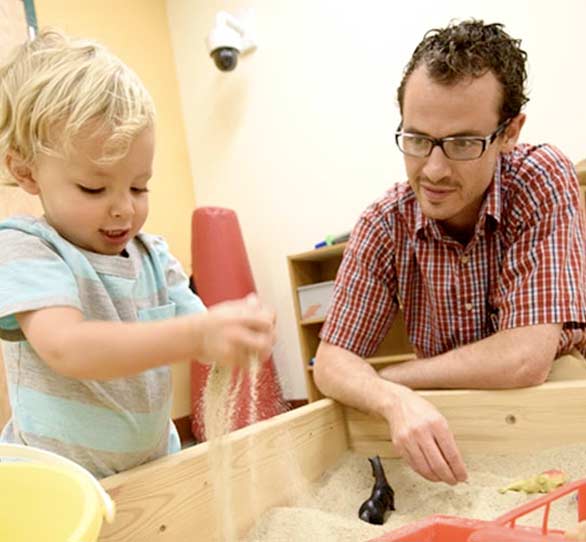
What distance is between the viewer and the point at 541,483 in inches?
27.3

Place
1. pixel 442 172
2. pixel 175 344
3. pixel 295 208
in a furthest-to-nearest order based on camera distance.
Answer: pixel 295 208 < pixel 442 172 < pixel 175 344

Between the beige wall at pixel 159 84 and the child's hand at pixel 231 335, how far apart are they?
2259 millimetres

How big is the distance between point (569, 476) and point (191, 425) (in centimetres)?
208

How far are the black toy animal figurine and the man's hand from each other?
0.05 metres

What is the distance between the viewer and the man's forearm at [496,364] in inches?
34.2

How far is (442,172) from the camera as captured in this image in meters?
1.02

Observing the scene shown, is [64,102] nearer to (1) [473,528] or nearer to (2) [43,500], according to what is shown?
(2) [43,500]

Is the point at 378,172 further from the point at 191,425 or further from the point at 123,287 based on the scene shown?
the point at 123,287

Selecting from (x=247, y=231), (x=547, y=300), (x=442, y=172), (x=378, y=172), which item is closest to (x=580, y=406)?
(x=547, y=300)

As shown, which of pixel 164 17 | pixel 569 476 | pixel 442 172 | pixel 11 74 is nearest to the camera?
pixel 11 74

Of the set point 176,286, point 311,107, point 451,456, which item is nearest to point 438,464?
point 451,456

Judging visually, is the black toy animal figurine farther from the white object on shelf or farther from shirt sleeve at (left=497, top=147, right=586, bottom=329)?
the white object on shelf

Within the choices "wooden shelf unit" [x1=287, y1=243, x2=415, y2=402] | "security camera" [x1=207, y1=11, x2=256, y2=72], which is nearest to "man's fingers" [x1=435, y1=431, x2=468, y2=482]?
"wooden shelf unit" [x1=287, y1=243, x2=415, y2=402]

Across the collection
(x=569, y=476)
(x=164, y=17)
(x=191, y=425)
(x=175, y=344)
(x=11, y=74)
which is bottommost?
(x=191, y=425)
